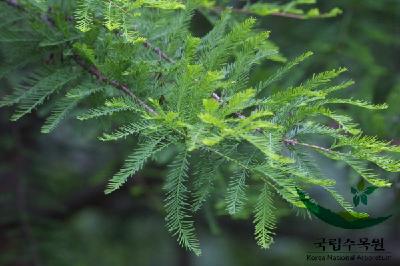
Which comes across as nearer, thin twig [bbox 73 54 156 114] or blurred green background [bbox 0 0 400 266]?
thin twig [bbox 73 54 156 114]

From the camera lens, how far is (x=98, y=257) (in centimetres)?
394

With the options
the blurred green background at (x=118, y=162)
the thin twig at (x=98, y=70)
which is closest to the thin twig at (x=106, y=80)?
the thin twig at (x=98, y=70)

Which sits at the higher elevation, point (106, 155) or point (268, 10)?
point (268, 10)

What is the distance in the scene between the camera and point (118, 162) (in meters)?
3.50

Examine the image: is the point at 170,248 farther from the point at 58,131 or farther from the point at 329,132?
the point at 329,132

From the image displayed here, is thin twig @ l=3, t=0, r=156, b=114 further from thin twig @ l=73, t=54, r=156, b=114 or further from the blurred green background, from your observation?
the blurred green background

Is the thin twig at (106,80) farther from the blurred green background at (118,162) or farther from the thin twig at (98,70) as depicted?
the blurred green background at (118,162)

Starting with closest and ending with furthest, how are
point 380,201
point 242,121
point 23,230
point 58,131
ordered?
1. point 242,121
2. point 23,230
3. point 58,131
4. point 380,201

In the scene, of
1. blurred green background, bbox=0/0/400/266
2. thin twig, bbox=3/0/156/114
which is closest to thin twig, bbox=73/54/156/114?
thin twig, bbox=3/0/156/114

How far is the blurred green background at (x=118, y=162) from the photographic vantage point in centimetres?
277

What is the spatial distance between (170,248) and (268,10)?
2.98 metres

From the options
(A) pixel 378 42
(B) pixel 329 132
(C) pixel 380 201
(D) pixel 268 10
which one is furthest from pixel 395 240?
(B) pixel 329 132

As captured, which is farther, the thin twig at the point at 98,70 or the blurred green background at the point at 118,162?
the blurred green background at the point at 118,162

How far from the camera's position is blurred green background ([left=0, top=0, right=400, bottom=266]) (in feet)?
9.09
